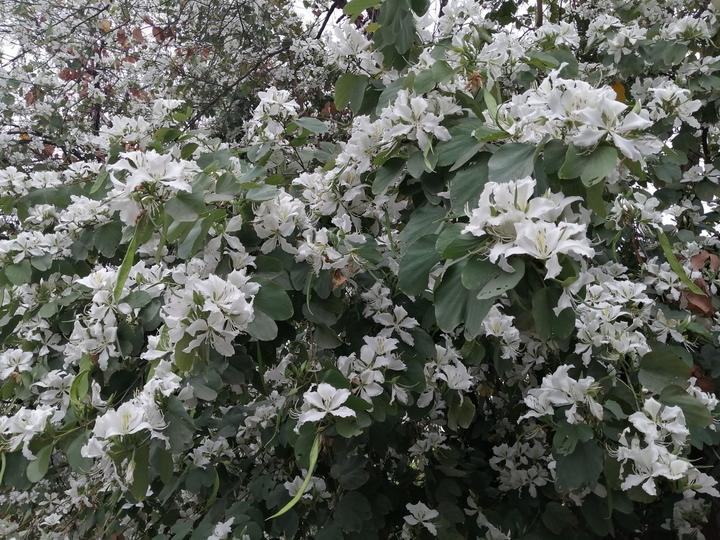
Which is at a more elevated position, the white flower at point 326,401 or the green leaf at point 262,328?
the green leaf at point 262,328

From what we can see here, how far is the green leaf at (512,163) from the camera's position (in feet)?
3.40

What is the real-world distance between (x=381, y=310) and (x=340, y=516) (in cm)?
64

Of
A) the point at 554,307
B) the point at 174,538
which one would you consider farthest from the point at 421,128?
the point at 174,538

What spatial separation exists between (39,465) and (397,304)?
857 mm

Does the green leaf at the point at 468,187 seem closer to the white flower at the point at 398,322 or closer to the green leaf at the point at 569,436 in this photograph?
the white flower at the point at 398,322

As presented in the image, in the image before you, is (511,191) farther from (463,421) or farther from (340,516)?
(340,516)

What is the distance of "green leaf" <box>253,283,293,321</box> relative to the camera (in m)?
1.29

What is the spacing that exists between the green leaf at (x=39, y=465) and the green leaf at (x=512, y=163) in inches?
42.7

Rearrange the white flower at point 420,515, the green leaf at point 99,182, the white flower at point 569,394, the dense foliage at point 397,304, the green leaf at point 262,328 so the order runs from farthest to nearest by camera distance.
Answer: the white flower at point 420,515, the green leaf at point 99,182, the white flower at point 569,394, the green leaf at point 262,328, the dense foliage at point 397,304

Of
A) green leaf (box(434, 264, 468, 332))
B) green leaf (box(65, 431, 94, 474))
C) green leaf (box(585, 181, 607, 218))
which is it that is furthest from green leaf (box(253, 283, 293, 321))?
green leaf (box(585, 181, 607, 218))

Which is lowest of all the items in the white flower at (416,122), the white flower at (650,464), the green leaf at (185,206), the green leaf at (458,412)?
the green leaf at (458,412)

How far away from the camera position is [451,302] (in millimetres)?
1002

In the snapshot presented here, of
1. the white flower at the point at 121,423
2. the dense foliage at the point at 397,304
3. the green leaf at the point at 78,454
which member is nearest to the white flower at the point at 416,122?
the dense foliage at the point at 397,304

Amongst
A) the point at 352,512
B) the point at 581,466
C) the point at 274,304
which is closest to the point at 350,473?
the point at 352,512
